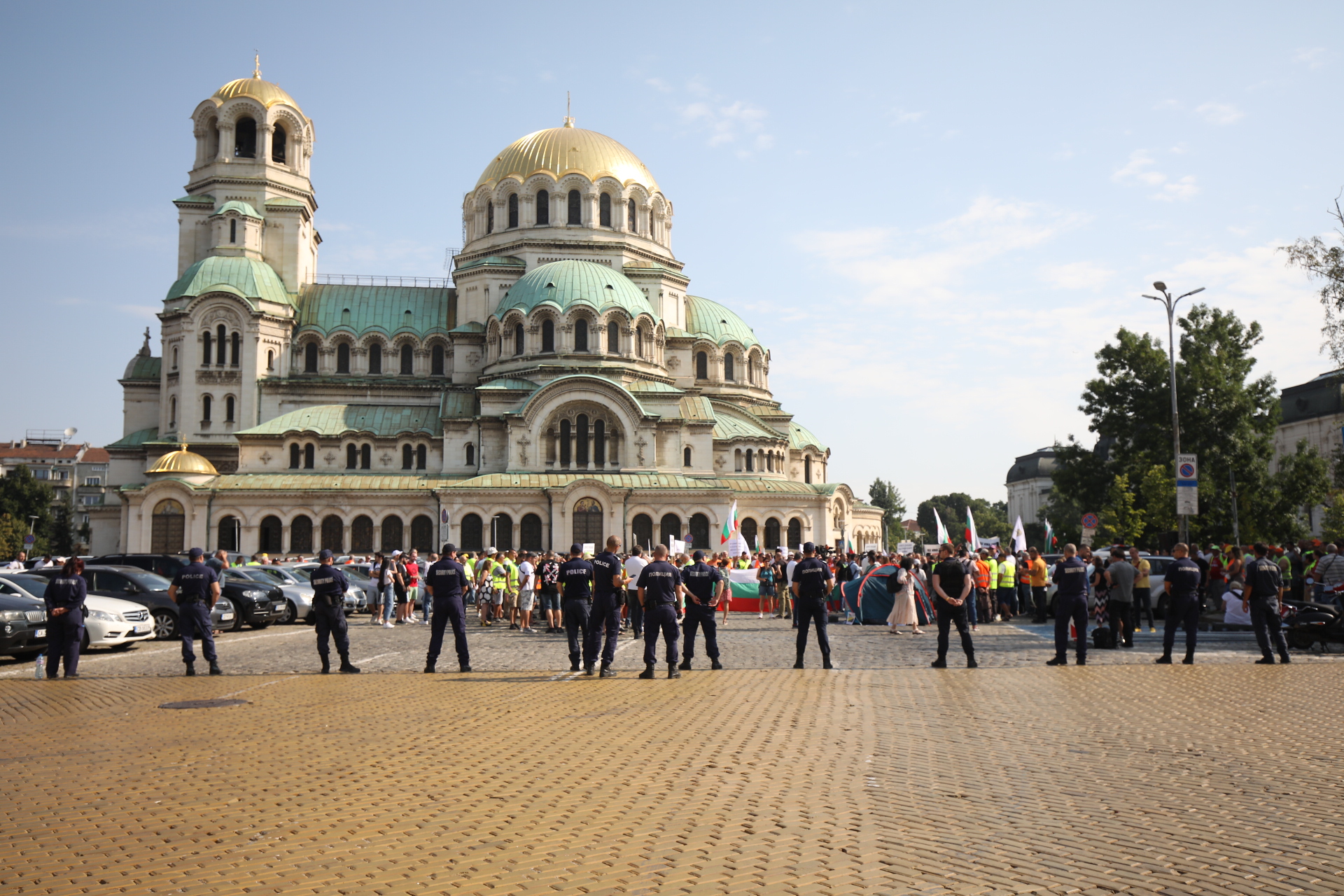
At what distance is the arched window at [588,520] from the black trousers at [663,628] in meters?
38.8

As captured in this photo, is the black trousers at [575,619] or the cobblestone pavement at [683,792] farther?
the black trousers at [575,619]

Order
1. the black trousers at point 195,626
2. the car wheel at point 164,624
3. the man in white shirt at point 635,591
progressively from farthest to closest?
the car wheel at point 164,624, the man in white shirt at point 635,591, the black trousers at point 195,626

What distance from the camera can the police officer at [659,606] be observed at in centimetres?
1521

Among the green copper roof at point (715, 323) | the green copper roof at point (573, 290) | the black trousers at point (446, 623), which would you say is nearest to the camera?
the black trousers at point (446, 623)

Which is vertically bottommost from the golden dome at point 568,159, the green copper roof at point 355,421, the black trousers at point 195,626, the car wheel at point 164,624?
the car wheel at point 164,624

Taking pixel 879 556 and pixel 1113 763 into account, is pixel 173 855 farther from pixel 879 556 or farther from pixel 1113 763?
pixel 879 556

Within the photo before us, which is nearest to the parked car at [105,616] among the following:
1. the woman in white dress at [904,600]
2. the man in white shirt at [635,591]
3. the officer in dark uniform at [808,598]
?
the man in white shirt at [635,591]

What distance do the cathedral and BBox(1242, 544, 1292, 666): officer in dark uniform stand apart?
38383 mm

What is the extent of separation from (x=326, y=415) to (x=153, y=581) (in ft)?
123

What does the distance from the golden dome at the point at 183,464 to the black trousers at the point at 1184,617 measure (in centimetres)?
4859

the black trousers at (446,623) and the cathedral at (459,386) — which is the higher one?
the cathedral at (459,386)

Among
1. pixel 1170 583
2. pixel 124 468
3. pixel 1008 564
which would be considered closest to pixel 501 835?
pixel 1170 583

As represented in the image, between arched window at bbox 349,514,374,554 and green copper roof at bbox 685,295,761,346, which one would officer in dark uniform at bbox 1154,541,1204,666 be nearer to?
arched window at bbox 349,514,374,554

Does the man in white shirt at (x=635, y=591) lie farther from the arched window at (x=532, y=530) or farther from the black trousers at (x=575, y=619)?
the arched window at (x=532, y=530)
